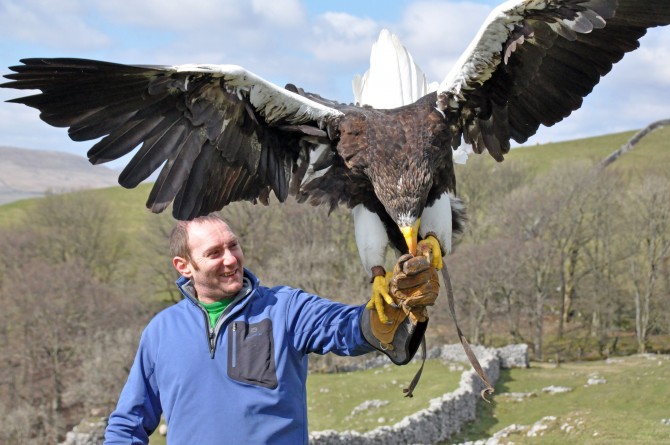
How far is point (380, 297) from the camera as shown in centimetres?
327

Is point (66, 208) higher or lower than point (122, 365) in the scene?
higher

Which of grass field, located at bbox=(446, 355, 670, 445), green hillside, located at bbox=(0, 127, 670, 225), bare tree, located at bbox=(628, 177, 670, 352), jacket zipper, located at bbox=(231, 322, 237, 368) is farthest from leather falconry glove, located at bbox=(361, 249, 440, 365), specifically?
green hillside, located at bbox=(0, 127, 670, 225)

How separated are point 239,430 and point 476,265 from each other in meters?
25.7

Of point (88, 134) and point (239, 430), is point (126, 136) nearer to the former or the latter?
point (88, 134)

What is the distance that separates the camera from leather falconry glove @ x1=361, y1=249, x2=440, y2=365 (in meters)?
3.08

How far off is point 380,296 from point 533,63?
151 centimetres

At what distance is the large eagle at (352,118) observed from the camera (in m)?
3.41

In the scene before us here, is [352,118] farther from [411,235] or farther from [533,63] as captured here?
[533,63]

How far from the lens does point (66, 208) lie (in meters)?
38.2

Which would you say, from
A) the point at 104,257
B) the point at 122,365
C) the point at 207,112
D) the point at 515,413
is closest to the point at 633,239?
the point at 515,413

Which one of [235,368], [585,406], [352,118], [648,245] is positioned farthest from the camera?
[648,245]

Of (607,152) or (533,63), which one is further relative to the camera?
(607,152)

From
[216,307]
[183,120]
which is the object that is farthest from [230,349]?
[183,120]

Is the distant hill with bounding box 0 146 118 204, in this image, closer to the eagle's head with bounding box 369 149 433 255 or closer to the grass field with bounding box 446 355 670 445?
the grass field with bounding box 446 355 670 445
